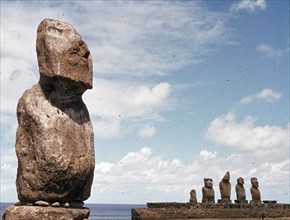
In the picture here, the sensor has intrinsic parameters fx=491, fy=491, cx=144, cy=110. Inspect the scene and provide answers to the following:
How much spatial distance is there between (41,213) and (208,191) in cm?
1661

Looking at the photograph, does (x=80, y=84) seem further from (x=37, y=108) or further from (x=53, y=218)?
(x=53, y=218)

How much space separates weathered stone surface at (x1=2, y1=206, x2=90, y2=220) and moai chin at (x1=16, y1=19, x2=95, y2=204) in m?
0.12

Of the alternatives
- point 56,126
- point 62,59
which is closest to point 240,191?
point 56,126

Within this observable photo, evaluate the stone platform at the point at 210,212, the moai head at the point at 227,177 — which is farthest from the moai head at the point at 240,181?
the stone platform at the point at 210,212

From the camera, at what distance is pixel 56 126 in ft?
16.2

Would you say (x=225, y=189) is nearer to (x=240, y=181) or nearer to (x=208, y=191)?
(x=208, y=191)

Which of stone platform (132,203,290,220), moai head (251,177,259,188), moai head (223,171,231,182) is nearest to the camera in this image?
stone platform (132,203,290,220)

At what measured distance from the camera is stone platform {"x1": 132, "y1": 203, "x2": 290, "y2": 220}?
13.4m

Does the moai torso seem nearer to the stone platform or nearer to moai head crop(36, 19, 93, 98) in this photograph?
the stone platform

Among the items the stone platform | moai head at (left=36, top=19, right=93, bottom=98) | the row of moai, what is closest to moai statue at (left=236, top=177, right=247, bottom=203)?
the row of moai

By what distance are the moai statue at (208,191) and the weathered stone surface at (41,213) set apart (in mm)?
16247

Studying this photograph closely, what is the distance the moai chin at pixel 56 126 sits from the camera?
190 inches

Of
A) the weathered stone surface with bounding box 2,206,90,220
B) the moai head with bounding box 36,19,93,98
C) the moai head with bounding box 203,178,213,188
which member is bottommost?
the weathered stone surface with bounding box 2,206,90,220

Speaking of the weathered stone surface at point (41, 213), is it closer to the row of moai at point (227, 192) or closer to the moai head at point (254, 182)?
the row of moai at point (227, 192)
